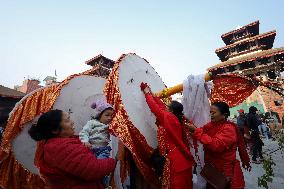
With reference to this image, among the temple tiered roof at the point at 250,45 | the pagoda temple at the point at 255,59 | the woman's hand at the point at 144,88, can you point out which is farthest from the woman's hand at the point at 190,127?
the temple tiered roof at the point at 250,45

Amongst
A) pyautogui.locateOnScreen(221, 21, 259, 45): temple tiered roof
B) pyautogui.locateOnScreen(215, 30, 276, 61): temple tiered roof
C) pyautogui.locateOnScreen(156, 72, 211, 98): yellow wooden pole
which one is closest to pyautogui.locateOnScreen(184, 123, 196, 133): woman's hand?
pyautogui.locateOnScreen(156, 72, 211, 98): yellow wooden pole

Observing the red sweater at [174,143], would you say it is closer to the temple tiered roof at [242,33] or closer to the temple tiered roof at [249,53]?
the temple tiered roof at [249,53]

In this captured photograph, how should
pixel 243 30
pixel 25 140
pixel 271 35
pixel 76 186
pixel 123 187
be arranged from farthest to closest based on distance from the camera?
pixel 243 30 < pixel 271 35 < pixel 25 140 < pixel 123 187 < pixel 76 186

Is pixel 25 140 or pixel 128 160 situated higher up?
pixel 25 140

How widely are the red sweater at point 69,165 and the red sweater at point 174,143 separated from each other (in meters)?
1.24

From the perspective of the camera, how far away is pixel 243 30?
99.9 feet

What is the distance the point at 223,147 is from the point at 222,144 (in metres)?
0.05

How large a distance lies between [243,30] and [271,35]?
14.4ft

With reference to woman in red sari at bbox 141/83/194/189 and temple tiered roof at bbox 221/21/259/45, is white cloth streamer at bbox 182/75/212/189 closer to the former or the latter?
woman in red sari at bbox 141/83/194/189

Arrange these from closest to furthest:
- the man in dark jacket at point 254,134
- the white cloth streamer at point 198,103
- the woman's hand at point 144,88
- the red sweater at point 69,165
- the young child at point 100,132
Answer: the red sweater at point 69,165 → the young child at point 100,132 → the white cloth streamer at point 198,103 → the woman's hand at point 144,88 → the man in dark jacket at point 254,134

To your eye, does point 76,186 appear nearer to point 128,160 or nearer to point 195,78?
point 128,160

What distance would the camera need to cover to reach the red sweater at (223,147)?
2670mm

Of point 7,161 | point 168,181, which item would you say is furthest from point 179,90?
point 7,161

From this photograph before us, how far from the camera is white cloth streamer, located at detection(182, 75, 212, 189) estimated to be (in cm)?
310
